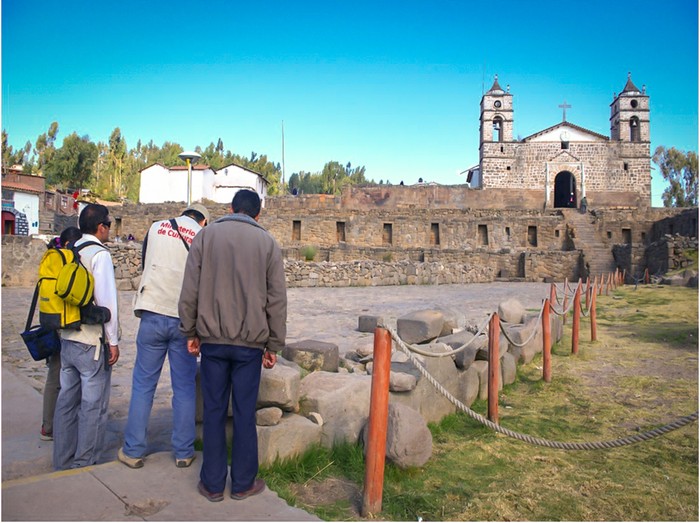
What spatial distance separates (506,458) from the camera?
3.87 metres

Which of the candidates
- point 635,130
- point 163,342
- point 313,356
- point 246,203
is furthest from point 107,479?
point 635,130

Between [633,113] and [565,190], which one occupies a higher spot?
[633,113]

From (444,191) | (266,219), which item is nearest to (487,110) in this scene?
(444,191)

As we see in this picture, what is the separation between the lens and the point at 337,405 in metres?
3.73

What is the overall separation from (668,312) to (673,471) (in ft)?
30.0

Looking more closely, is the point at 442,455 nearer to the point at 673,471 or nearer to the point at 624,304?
the point at 673,471

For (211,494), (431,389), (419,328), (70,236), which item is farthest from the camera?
(419,328)

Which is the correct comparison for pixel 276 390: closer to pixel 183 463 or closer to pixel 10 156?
pixel 183 463

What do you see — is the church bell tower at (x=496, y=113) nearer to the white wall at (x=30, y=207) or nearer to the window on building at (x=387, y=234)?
the window on building at (x=387, y=234)

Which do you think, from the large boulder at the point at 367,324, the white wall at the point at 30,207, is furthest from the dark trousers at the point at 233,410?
the white wall at the point at 30,207

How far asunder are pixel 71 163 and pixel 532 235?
44.3 meters

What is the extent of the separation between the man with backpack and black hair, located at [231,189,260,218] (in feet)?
3.44

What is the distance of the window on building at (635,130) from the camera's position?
140ft

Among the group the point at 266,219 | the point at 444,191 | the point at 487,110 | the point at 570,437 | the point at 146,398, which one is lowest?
the point at 570,437
